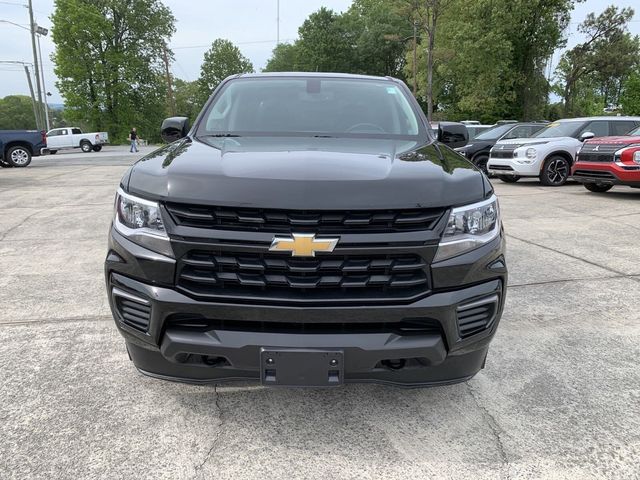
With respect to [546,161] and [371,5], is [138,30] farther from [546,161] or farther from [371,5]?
[546,161]

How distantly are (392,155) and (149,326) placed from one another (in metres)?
1.41

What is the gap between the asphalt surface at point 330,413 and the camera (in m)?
2.20

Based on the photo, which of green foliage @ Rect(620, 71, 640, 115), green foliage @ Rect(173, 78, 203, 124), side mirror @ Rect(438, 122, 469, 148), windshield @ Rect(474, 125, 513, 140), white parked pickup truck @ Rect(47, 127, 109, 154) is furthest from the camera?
green foliage @ Rect(173, 78, 203, 124)

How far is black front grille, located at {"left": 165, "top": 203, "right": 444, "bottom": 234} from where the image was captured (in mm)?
2045

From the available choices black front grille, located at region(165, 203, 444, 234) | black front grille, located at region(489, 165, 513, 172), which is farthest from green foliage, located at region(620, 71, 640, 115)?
black front grille, located at region(165, 203, 444, 234)

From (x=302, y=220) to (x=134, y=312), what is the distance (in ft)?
2.74

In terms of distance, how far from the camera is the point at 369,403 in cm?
267

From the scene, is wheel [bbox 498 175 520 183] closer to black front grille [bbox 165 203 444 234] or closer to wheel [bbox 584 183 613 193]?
wheel [bbox 584 183 613 193]

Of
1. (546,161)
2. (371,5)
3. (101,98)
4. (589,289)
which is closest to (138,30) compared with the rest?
(101,98)

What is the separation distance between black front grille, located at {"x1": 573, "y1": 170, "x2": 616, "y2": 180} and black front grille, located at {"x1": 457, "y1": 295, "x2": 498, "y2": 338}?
344 inches

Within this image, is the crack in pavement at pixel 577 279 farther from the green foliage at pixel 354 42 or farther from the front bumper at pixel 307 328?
the green foliage at pixel 354 42

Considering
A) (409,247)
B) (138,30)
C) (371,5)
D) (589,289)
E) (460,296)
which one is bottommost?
(589,289)

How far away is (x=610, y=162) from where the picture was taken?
31.2ft

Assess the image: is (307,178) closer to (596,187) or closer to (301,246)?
(301,246)
